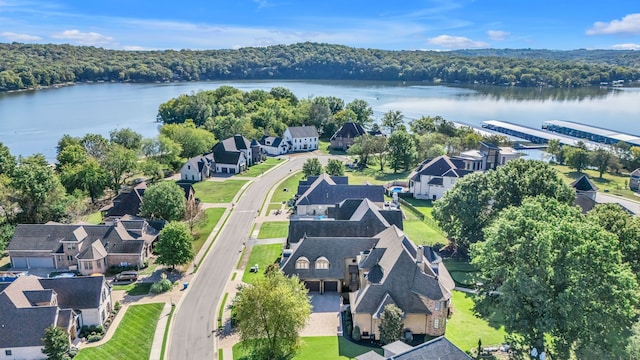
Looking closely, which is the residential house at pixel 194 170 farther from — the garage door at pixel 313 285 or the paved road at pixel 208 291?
the garage door at pixel 313 285

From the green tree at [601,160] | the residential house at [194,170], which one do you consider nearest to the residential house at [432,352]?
the residential house at [194,170]

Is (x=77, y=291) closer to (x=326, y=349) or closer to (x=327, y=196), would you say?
(x=326, y=349)

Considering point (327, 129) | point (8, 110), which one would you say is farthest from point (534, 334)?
point (8, 110)

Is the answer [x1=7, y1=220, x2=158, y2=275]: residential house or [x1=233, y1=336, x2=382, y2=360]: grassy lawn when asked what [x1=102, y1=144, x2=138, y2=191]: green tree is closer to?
[x1=7, y1=220, x2=158, y2=275]: residential house

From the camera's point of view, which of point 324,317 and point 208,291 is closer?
point 324,317

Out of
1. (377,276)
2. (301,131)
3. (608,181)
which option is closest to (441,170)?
(608,181)

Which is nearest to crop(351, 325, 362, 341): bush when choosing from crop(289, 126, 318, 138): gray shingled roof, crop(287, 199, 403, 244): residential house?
crop(287, 199, 403, 244): residential house
